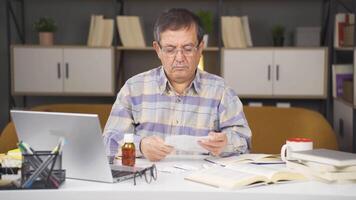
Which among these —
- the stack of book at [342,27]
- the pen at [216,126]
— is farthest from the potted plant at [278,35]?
the pen at [216,126]

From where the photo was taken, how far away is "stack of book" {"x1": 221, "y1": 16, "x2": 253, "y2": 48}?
458 centimetres

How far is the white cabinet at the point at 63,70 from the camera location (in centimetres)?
465

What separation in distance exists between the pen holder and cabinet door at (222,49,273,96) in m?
3.10

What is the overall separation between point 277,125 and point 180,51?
1812 millimetres

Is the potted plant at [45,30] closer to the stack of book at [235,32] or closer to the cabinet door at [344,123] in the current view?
the stack of book at [235,32]

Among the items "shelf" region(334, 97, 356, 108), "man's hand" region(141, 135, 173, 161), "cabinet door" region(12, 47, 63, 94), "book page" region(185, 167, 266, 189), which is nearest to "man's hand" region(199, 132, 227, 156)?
"man's hand" region(141, 135, 173, 161)

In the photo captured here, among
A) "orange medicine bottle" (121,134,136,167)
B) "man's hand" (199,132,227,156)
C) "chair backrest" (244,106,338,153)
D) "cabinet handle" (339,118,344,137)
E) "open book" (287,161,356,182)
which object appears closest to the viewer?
"open book" (287,161,356,182)

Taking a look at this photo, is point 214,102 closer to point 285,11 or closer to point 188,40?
point 188,40

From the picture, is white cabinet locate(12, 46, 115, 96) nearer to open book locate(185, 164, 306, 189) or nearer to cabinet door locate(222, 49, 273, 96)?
cabinet door locate(222, 49, 273, 96)

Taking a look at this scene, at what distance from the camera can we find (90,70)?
4.67 m

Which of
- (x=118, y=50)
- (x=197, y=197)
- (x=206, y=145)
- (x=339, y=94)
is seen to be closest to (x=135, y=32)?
(x=118, y=50)

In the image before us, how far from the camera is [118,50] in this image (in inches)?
189

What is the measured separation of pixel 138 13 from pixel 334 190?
362cm

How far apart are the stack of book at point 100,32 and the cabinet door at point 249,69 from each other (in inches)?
39.3
